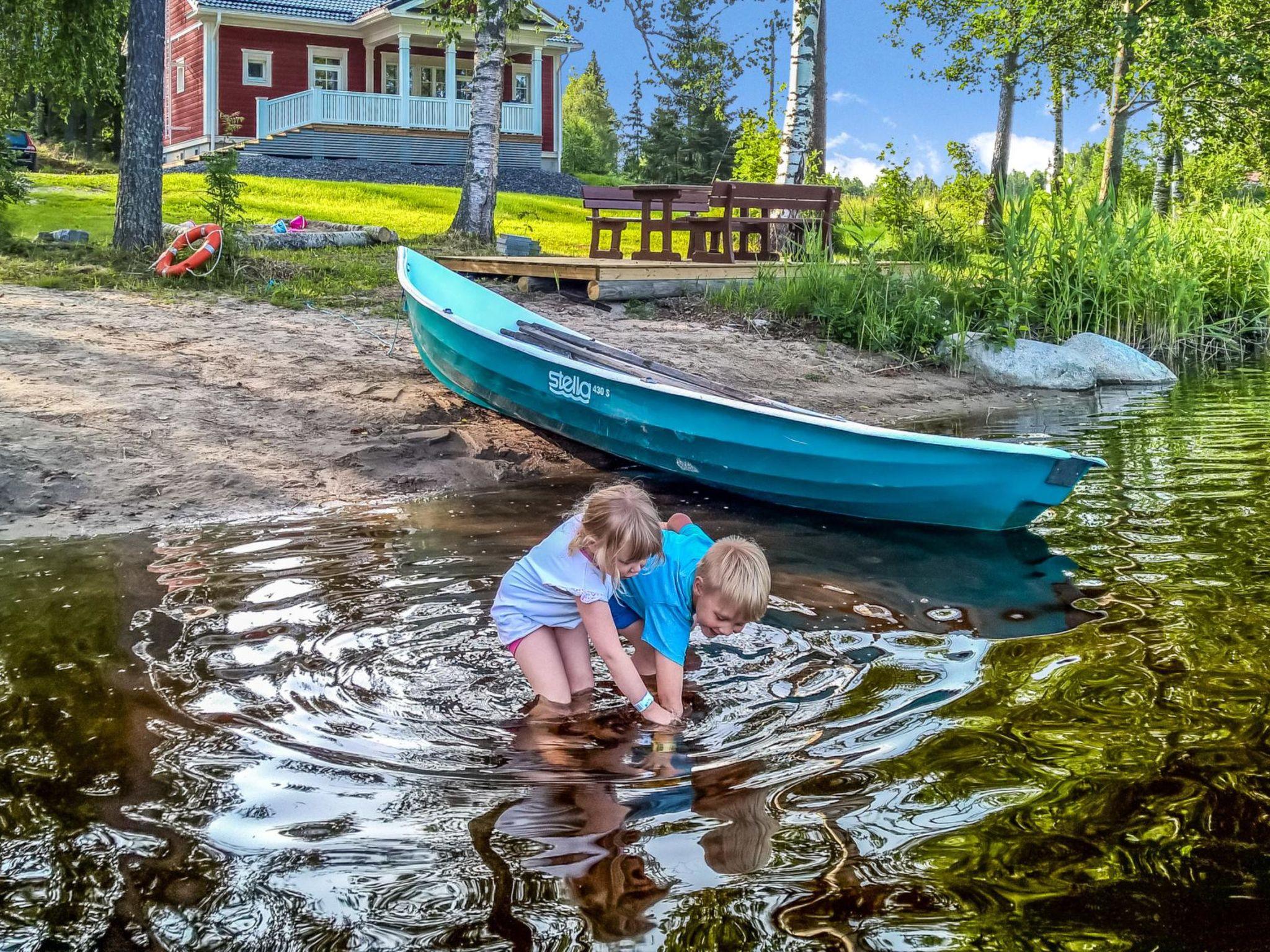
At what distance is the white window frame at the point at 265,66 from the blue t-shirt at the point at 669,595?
101 ft

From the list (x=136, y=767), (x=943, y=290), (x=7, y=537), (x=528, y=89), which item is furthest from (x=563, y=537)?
(x=528, y=89)

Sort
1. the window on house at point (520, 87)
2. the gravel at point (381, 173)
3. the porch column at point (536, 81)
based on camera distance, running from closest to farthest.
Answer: the gravel at point (381, 173), the porch column at point (536, 81), the window on house at point (520, 87)

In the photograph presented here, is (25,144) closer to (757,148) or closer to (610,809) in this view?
(757,148)

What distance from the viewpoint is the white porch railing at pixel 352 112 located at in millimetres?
28484

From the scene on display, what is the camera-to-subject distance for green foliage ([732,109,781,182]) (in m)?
18.7

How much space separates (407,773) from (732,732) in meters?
1.04

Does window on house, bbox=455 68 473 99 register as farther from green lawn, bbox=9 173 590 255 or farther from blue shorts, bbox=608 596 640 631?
blue shorts, bbox=608 596 640 631

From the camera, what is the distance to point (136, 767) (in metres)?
3.29

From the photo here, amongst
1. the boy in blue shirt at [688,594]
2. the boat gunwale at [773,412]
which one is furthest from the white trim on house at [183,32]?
the boy in blue shirt at [688,594]

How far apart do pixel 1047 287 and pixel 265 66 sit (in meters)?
25.1

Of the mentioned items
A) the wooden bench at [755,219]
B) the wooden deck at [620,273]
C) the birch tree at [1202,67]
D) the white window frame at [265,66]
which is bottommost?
the wooden deck at [620,273]

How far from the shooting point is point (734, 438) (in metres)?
6.54

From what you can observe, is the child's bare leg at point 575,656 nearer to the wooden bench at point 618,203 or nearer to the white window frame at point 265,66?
the wooden bench at point 618,203

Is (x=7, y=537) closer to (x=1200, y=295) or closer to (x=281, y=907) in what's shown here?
(x=281, y=907)
